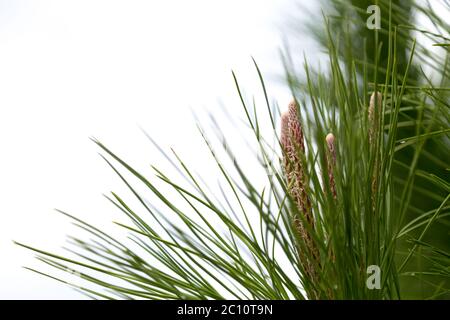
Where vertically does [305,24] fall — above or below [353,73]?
above

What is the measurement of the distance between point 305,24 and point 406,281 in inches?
15.7

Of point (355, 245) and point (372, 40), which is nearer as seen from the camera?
point (355, 245)

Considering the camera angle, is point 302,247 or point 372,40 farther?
point 372,40

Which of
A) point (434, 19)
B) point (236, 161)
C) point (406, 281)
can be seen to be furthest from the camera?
point (406, 281)

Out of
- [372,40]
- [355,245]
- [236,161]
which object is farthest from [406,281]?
[236,161]

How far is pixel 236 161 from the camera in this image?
447mm

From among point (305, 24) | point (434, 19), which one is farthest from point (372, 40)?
point (434, 19)

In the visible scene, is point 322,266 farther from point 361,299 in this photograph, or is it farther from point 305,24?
point 305,24

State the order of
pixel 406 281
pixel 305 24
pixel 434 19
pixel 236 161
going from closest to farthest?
1. pixel 236 161
2. pixel 434 19
3. pixel 406 281
4. pixel 305 24

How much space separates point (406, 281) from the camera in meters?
0.92

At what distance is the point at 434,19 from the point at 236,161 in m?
0.38

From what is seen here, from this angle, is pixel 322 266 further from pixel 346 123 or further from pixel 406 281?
pixel 406 281
